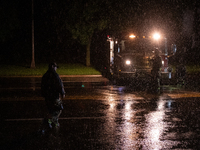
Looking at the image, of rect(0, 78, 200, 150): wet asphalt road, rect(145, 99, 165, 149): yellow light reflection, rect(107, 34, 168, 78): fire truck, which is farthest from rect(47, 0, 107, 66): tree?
rect(145, 99, 165, 149): yellow light reflection

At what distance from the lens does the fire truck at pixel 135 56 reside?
53.5 feet

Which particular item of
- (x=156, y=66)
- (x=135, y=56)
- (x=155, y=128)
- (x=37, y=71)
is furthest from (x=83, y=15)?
(x=155, y=128)

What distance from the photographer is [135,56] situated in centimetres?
1644

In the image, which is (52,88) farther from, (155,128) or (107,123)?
(155,128)

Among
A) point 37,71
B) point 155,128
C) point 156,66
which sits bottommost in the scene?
point 155,128

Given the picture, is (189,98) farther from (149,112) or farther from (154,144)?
(154,144)

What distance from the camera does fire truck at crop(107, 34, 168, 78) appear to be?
53.5 ft

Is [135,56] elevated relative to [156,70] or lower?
elevated

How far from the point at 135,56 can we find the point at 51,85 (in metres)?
10.4

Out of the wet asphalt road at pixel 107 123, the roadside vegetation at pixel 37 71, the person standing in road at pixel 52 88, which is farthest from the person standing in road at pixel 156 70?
the person standing in road at pixel 52 88

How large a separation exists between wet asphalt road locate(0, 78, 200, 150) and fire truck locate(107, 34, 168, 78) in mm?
4724

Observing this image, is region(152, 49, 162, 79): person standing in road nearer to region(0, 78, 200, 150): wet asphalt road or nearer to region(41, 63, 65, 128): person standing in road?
region(0, 78, 200, 150): wet asphalt road

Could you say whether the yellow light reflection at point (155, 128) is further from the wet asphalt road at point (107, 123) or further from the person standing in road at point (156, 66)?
the person standing in road at point (156, 66)

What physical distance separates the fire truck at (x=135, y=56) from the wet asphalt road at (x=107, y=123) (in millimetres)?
4724
